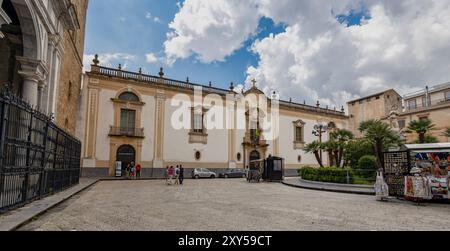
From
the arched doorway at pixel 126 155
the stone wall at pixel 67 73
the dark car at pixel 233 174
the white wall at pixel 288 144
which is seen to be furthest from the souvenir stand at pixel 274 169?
the stone wall at pixel 67 73

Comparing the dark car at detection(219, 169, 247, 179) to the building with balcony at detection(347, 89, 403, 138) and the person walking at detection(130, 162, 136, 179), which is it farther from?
the building with balcony at detection(347, 89, 403, 138)

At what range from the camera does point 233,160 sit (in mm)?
30312

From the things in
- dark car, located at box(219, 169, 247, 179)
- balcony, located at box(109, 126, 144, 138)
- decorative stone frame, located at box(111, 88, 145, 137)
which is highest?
decorative stone frame, located at box(111, 88, 145, 137)

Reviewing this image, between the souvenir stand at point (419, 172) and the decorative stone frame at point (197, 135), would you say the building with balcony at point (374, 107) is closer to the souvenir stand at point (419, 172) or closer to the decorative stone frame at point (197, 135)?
the decorative stone frame at point (197, 135)

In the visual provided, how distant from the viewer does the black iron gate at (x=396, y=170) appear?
9.95 meters

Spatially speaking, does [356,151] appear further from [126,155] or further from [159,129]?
[126,155]

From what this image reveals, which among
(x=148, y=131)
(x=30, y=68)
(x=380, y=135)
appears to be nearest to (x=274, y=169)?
(x=380, y=135)

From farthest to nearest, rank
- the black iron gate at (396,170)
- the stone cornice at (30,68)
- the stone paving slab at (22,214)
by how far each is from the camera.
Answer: the stone cornice at (30,68) → the black iron gate at (396,170) → the stone paving slab at (22,214)

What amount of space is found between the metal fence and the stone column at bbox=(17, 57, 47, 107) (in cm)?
182

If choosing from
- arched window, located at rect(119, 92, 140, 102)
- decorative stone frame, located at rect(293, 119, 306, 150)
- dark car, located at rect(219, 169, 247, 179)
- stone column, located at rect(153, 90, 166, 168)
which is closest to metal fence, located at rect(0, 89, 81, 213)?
stone column, located at rect(153, 90, 166, 168)

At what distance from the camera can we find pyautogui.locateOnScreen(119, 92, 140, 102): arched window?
25333 millimetres

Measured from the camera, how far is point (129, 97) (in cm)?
2567
